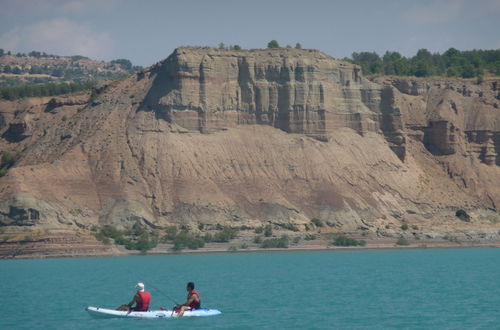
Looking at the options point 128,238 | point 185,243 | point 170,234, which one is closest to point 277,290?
point 185,243

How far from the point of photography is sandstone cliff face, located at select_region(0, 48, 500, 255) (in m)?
112

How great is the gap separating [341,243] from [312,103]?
20779mm

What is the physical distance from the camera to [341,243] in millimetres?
112562

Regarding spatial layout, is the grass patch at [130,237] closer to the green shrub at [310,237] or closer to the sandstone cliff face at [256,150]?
the sandstone cliff face at [256,150]

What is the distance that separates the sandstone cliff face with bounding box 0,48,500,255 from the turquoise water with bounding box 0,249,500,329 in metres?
12.0

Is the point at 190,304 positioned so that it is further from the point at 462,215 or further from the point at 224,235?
the point at 462,215

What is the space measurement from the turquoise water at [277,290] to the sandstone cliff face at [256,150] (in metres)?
12.0

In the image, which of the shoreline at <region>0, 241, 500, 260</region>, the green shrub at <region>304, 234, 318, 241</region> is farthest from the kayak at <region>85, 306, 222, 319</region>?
the green shrub at <region>304, 234, 318, 241</region>

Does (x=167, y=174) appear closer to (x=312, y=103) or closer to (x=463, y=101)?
(x=312, y=103)

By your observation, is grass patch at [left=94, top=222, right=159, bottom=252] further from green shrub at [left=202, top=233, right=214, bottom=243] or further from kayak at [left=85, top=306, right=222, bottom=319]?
kayak at [left=85, top=306, right=222, bottom=319]

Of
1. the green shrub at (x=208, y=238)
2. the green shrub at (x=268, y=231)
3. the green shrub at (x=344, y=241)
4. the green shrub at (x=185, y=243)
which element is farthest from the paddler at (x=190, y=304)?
the green shrub at (x=344, y=241)

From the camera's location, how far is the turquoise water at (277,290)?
4681cm

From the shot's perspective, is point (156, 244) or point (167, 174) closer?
point (156, 244)

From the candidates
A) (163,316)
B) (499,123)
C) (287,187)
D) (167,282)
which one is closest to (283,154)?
(287,187)
